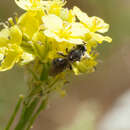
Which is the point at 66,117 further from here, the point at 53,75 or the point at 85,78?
the point at 53,75

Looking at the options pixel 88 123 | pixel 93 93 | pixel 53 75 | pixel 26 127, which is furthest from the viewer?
pixel 93 93

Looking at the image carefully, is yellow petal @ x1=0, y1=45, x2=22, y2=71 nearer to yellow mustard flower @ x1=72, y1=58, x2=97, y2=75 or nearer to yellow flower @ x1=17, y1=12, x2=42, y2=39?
yellow flower @ x1=17, y1=12, x2=42, y2=39

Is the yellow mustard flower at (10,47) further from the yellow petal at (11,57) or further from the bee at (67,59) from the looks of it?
the bee at (67,59)

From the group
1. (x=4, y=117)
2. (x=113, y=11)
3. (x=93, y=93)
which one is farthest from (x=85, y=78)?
(x=4, y=117)

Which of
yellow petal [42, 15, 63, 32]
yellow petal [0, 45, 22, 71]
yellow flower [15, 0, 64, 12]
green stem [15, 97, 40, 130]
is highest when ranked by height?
yellow flower [15, 0, 64, 12]

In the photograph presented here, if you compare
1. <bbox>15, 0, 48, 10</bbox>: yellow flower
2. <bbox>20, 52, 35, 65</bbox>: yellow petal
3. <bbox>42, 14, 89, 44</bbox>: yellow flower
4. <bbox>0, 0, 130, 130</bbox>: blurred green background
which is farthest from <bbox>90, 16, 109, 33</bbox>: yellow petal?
<bbox>0, 0, 130, 130</bbox>: blurred green background

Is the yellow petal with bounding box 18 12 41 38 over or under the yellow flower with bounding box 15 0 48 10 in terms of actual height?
under
